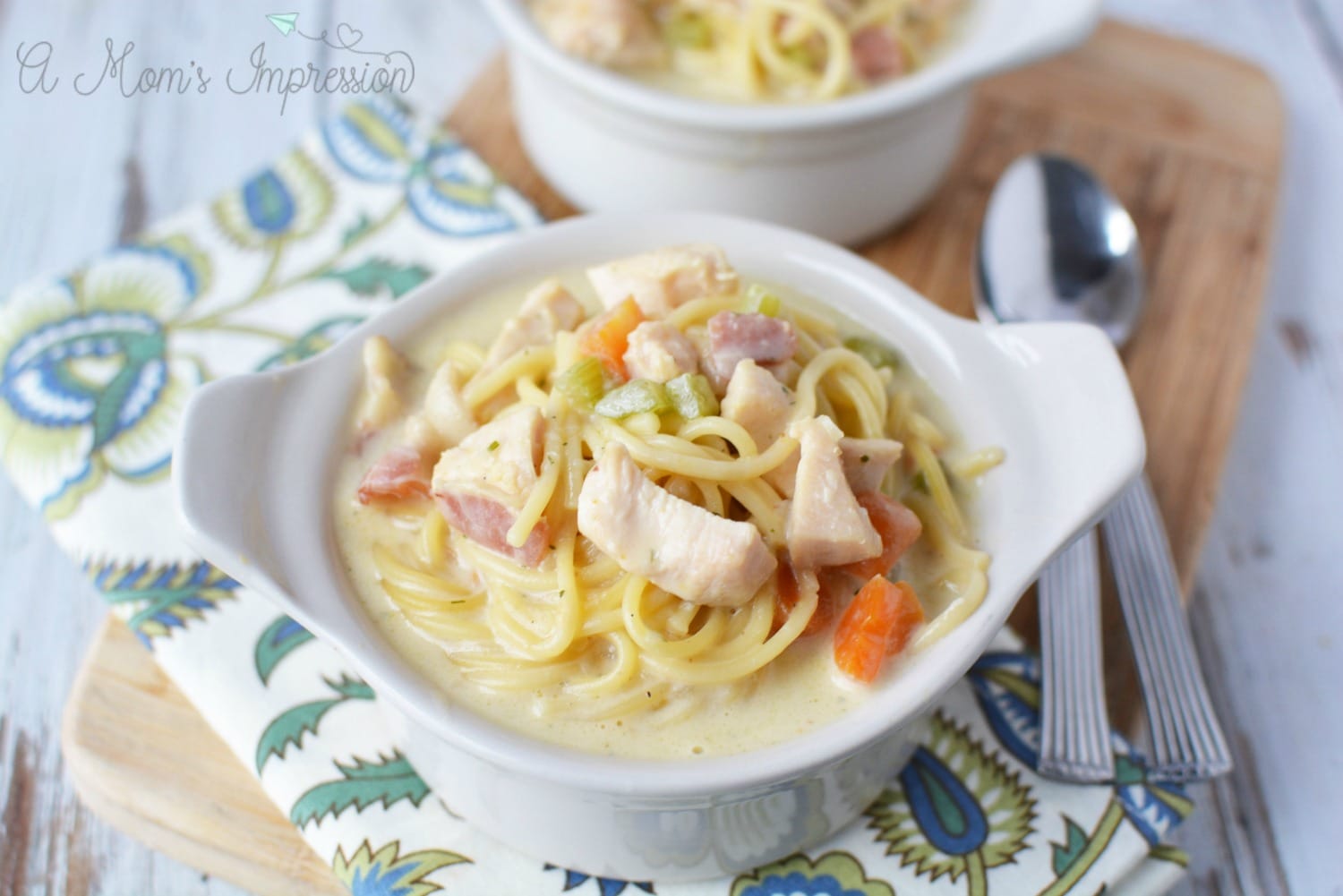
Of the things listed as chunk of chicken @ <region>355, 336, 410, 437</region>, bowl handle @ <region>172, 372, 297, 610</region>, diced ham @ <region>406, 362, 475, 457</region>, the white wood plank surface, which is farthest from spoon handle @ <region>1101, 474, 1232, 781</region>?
bowl handle @ <region>172, 372, 297, 610</region>

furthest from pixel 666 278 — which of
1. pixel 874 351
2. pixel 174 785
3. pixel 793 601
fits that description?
pixel 174 785

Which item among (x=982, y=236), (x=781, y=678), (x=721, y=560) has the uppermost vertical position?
(x=721, y=560)

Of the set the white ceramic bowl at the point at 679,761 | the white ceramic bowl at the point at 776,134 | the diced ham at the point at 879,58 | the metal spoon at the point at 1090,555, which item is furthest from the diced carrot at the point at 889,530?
the diced ham at the point at 879,58

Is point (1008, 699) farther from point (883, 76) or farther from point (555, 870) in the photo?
point (883, 76)

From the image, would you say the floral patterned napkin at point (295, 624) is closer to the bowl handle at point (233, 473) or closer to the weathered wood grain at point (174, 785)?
the weathered wood grain at point (174, 785)

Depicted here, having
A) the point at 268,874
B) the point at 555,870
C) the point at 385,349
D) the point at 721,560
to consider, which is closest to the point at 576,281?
the point at 385,349

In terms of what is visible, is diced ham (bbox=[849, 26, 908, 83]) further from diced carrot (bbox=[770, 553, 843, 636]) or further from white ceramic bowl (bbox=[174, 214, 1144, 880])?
diced carrot (bbox=[770, 553, 843, 636])

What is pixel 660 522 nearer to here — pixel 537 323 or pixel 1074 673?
pixel 537 323
